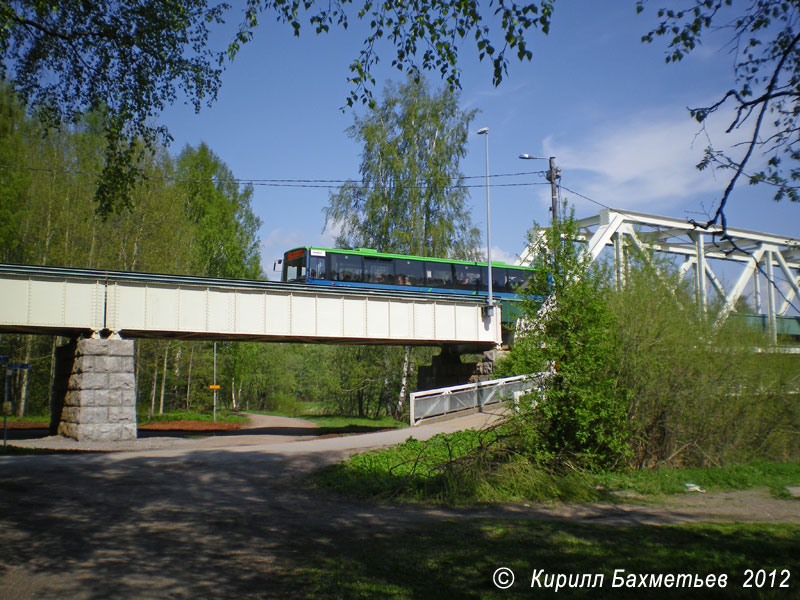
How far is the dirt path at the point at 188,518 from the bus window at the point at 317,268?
14.6 metres

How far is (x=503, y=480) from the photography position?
36.2 ft

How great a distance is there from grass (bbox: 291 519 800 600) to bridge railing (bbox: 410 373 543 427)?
14.0 meters

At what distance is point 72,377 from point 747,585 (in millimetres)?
20391

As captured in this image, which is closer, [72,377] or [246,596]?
[246,596]

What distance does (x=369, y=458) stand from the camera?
14.2m

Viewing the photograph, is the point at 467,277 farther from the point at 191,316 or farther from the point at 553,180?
the point at 191,316

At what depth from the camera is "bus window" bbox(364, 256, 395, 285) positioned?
30188 mm

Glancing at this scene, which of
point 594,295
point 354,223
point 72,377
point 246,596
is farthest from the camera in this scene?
point 354,223

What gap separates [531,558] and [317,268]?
23.3 meters

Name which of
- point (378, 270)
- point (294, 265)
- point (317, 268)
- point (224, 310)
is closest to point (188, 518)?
point (224, 310)

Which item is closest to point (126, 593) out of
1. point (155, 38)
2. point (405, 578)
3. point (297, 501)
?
point (405, 578)

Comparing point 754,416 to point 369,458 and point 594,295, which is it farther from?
point 369,458

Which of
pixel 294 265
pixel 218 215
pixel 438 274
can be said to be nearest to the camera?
pixel 294 265

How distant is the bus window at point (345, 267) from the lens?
29223 millimetres
